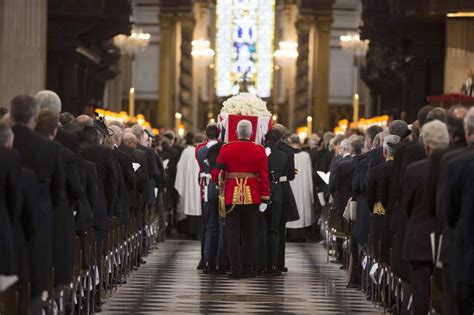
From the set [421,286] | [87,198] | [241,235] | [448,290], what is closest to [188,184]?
[241,235]

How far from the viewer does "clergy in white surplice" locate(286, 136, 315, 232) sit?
26672mm

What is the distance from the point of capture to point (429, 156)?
12.3m

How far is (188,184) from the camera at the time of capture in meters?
27.1

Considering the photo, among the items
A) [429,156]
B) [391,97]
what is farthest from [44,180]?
[391,97]

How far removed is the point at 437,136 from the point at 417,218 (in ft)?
2.35

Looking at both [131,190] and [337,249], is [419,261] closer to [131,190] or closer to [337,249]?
[131,190]

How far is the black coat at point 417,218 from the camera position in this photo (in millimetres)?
12398

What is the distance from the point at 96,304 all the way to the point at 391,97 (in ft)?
99.3

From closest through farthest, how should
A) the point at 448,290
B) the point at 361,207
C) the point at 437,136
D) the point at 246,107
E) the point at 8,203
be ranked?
the point at 8,203, the point at 448,290, the point at 437,136, the point at 361,207, the point at 246,107

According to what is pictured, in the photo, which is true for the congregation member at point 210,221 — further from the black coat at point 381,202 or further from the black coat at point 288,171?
the black coat at point 381,202

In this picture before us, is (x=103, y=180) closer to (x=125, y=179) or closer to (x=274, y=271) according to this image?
(x=125, y=179)

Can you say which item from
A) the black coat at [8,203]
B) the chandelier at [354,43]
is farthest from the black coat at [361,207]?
the chandelier at [354,43]

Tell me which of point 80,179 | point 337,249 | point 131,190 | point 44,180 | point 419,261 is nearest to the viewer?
point 44,180

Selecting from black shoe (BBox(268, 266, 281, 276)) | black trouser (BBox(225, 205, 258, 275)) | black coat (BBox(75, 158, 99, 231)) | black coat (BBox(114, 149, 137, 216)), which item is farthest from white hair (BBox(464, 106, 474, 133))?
black shoe (BBox(268, 266, 281, 276))
